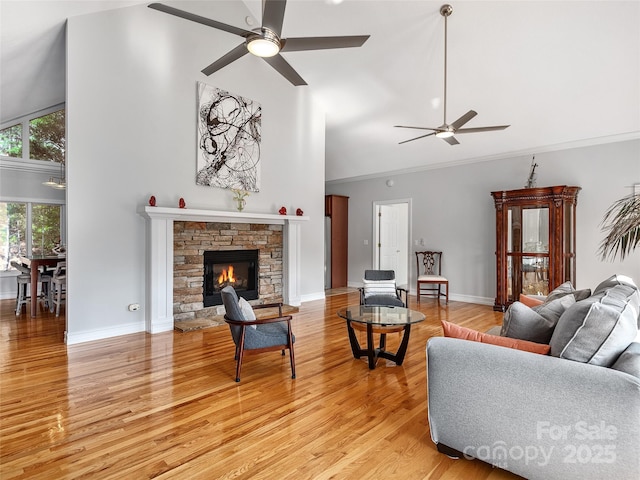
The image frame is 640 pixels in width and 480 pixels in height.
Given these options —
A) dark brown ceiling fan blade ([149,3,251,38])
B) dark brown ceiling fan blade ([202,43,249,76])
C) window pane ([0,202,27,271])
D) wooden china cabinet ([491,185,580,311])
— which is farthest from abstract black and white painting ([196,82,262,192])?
window pane ([0,202,27,271])

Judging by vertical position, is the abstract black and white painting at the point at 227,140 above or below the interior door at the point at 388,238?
above

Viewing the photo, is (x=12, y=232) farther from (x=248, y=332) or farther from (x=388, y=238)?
(x=388, y=238)

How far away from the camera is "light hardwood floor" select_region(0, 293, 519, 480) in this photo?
195 centimetres

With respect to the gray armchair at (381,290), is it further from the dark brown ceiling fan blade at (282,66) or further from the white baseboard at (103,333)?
the white baseboard at (103,333)

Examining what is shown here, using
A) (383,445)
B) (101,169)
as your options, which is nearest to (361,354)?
(383,445)

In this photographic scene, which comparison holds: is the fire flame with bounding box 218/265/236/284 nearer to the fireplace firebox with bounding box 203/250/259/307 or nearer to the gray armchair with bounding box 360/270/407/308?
the fireplace firebox with bounding box 203/250/259/307

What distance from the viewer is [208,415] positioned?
2480mm

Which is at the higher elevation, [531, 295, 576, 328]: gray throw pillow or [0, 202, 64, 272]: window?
[0, 202, 64, 272]: window

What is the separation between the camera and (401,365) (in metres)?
3.44

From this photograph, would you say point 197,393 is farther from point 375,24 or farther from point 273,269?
point 375,24

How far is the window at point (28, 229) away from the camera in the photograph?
7098mm

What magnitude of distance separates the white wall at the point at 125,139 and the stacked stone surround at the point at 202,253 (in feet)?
1.21

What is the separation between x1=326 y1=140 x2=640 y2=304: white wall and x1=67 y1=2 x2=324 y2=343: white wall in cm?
390

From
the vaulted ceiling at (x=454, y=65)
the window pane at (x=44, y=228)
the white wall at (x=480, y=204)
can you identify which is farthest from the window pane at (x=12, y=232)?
the white wall at (x=480, y=204)
